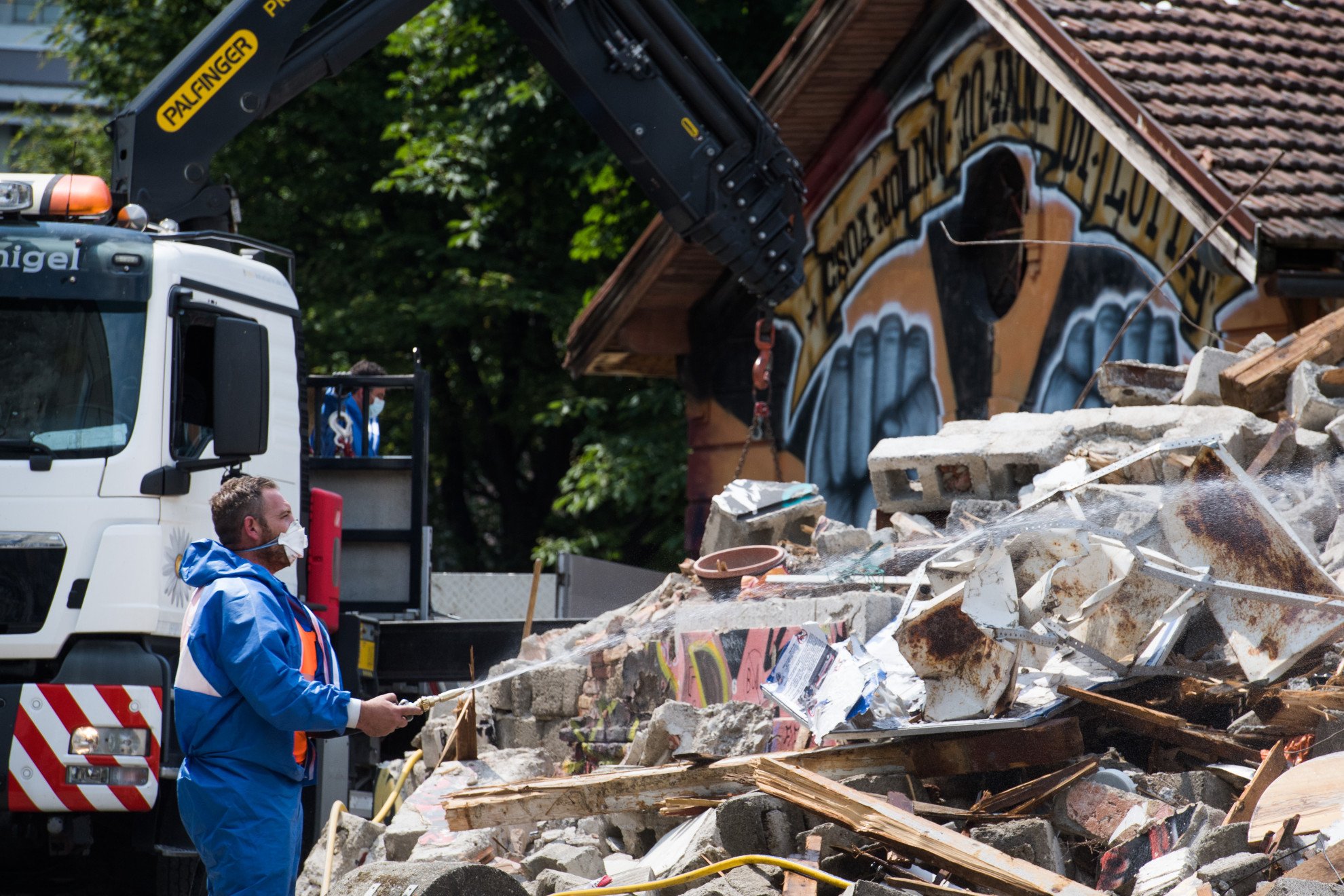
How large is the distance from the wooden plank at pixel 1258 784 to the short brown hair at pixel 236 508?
342cm

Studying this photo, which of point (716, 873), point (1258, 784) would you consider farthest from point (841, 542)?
point (1258, 784)

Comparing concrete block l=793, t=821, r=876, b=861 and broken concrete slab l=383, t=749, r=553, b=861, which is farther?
broken concrete slab l=383, t=749, r=553, b=861

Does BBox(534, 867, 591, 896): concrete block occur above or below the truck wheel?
above

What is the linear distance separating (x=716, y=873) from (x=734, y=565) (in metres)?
3.10

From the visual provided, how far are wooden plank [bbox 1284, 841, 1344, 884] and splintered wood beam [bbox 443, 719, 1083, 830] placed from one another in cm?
116

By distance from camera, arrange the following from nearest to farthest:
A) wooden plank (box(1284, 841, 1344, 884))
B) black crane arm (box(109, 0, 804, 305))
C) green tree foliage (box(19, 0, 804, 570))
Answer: wooden plank (box(1284, 841, 1344, 884)), black crane arm (box(109, 0, 804, 305)), green tree foliage (box(19, 0, 804, 570))

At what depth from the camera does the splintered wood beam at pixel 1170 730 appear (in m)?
5.54

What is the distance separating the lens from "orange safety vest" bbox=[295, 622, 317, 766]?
4961 mm

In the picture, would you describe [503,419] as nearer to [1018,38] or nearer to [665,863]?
[1018,38]

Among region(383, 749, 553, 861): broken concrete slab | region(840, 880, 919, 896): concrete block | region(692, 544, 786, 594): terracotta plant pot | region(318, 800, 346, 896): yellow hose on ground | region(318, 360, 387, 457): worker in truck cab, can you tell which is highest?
region(318, 360, 387, 457): worker in truck cab

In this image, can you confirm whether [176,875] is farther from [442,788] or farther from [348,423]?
[348,423]

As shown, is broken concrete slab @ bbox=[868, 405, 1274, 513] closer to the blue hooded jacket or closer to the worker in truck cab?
the worker in truck cab

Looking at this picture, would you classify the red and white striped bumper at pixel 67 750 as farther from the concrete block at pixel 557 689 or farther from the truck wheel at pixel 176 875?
the concrete block at pixel 557 689

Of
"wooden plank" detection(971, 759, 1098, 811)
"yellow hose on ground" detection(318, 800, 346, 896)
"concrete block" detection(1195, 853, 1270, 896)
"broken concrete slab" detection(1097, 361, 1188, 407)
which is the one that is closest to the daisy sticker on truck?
"yellow hose on ground" detection(318, 800, 346, 896)
